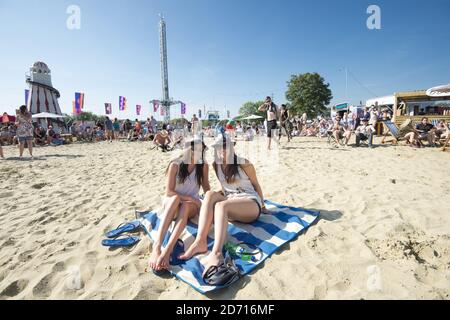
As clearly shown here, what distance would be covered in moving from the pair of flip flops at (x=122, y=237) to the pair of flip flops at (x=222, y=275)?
1.07 m

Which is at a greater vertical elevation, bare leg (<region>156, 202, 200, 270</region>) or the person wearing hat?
the person wearing hat

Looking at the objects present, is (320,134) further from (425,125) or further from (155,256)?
(155,256)

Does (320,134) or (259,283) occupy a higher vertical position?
(320,134)

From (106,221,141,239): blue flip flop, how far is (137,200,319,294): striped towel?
87mm

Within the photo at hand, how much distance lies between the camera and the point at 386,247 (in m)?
2.20

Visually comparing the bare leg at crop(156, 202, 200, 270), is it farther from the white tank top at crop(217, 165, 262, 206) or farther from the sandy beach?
the white tank top at crop(217, 165, 262, 206)

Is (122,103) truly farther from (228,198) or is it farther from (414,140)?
(228,198)

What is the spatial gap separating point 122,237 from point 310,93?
4055cm

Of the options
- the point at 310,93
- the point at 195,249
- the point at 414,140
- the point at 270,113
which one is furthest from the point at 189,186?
the point at 310,93

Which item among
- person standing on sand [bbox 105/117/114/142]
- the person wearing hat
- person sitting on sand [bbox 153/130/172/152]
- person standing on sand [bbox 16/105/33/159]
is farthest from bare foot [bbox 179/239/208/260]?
person standing on sand [bbox 105/117/114/142]

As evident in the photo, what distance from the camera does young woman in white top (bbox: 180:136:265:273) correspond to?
2.25 meters
